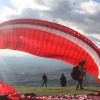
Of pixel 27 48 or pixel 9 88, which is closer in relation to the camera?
pixel 9 88

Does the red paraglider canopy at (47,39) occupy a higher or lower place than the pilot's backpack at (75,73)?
higher

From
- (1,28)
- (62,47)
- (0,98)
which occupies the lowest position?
(0,98)

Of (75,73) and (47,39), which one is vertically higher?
(47,39)

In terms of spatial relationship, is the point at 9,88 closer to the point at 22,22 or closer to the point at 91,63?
the point at 22,22

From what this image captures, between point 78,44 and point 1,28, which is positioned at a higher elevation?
point 1,28

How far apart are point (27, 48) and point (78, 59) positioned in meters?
4.12

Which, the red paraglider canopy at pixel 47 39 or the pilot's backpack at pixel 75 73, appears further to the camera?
the pilot's backpack at pixel 75 73

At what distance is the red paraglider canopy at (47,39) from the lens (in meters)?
19.5

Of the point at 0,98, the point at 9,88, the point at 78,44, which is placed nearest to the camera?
the point at 0,98

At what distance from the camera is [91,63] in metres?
20.5

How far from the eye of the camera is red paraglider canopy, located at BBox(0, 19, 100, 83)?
19.5m

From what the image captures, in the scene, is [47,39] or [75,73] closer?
[47,39]

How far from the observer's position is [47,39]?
19.9m

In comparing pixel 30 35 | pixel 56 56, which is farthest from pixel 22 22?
pixel 56 56
